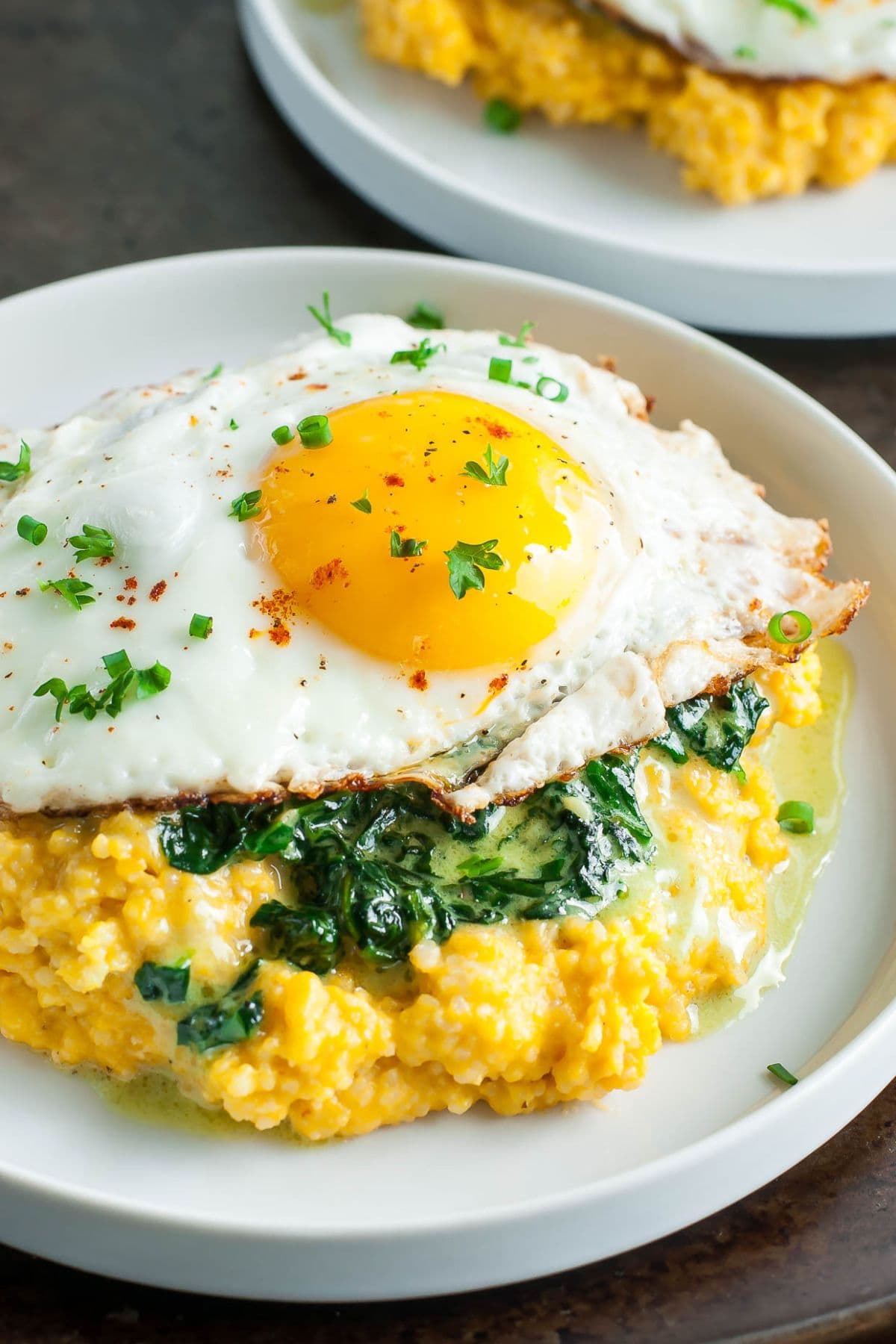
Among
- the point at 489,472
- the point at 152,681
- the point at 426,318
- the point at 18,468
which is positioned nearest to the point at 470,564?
the point at 489,472

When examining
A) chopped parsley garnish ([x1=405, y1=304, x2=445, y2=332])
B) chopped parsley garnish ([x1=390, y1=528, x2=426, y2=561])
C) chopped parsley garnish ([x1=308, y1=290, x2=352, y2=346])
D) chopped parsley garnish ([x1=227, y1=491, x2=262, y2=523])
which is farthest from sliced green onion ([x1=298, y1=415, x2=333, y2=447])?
chopped parsley garnish ([x1=405, y1=304, x2=445, y2=332])

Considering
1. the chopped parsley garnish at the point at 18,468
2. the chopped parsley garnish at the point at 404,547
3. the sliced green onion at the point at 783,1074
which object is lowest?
the sliced green onion at the point at 783,1074

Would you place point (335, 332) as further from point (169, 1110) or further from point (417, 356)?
point (169, 1110)

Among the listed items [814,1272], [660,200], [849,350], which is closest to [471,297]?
[660,200]

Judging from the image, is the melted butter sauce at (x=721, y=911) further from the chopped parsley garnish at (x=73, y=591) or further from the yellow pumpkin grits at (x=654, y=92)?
the yellow pumpkin grits at (x=654, y=92)

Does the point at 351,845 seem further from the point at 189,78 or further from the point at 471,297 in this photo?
the point at 189,78

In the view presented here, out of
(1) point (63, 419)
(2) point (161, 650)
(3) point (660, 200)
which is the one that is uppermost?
(3) point (660, 200)

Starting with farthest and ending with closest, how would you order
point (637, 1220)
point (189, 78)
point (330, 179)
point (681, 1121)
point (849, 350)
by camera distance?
point (189, 78) → point (330, 179) → point (849, 350) → point (681, 1121) → point (637, 1220)

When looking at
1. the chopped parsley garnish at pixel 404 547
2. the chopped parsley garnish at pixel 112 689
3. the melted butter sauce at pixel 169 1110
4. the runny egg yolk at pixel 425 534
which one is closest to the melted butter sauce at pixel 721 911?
the melted butter sauce at pixel 169 1110
